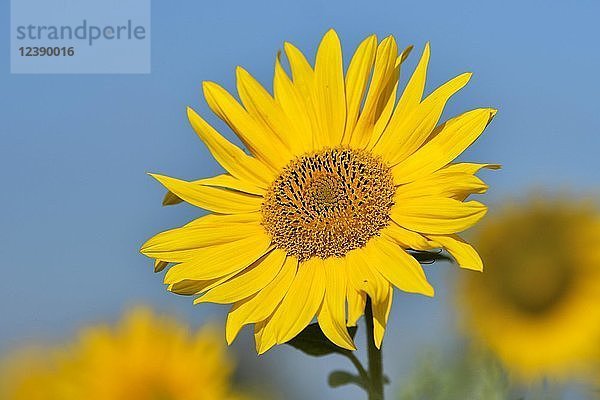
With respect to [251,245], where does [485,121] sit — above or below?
above

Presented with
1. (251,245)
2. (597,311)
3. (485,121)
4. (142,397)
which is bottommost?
(142,397)

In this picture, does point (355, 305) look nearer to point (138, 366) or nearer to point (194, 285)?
point (194, 285)

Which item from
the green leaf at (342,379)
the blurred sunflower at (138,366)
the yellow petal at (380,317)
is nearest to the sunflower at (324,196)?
the yellow petal at (380,317)

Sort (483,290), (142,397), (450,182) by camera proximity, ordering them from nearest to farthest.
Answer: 1. (450,182)
2. (142,397)
3. (483,290)

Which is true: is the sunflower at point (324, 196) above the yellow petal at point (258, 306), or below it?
above

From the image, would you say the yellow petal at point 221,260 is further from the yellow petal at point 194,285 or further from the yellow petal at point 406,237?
the yellow petal at point 406,237

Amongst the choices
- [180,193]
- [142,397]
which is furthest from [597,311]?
[180,193]

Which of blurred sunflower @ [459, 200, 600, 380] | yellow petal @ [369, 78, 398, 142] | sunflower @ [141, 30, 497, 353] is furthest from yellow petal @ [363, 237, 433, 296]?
blurred sunflower @ [459, 200, 600, 380]

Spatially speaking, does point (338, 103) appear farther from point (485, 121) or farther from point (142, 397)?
point (142, 397)
